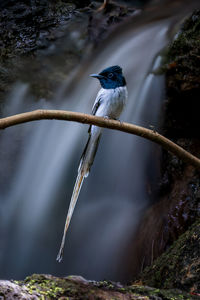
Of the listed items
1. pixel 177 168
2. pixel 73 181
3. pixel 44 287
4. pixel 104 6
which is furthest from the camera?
pixel 104 6

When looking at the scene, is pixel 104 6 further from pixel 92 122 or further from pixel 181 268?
pixel 181 268

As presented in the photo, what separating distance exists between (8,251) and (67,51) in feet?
10.6

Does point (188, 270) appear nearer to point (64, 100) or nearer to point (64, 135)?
point (64, 135)

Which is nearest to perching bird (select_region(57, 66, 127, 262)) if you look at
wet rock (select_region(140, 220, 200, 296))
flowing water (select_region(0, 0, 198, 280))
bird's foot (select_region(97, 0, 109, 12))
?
wet rock (select_region(140, 220, 200, 296))

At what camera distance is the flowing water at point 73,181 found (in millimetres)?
3637

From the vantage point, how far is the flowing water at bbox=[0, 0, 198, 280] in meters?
3.64

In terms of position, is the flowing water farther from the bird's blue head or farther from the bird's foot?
the bird's blue head

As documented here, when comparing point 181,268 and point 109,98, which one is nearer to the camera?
point 181,268

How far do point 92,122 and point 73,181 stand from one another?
106 inches

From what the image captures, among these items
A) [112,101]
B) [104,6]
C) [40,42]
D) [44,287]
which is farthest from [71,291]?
[104,6]

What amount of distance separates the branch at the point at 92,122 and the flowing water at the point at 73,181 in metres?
1.84

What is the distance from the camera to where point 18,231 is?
3.97 meters

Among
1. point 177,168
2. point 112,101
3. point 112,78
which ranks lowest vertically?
point 177,168

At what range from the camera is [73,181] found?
170 inches
